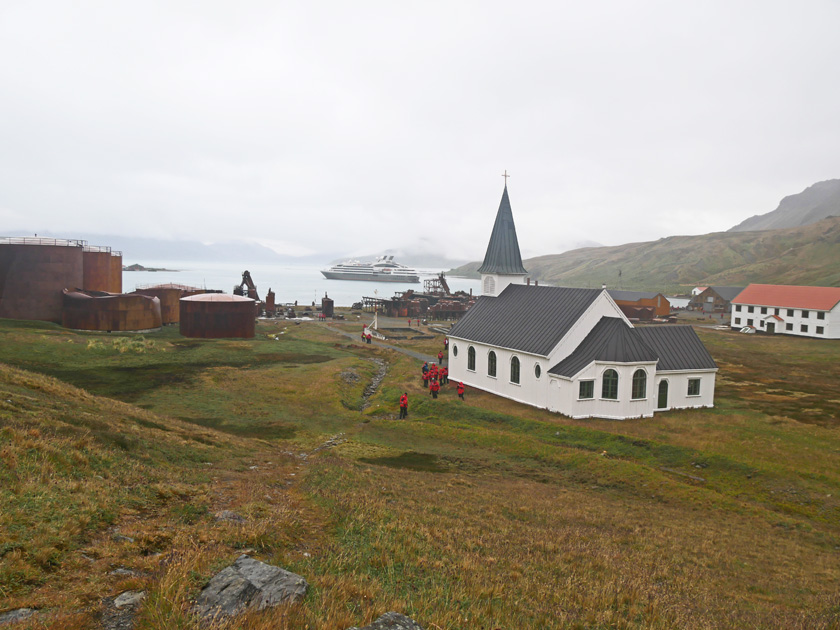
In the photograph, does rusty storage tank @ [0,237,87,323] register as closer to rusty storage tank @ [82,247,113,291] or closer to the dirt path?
rusty storage tank @ [82,247,113,291]

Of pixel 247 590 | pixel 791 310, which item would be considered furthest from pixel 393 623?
pixel 791 310

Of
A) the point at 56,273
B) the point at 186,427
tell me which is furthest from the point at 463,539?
the point at 56,273

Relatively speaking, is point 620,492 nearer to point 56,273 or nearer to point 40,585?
point 40,585

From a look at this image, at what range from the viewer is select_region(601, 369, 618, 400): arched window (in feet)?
105

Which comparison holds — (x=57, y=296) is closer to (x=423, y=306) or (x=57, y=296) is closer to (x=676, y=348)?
(x=676, y=348)

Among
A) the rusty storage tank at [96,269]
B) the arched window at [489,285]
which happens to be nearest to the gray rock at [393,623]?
the arched window at [489,285]

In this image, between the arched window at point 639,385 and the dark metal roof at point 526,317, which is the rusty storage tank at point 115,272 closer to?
the dark metal roof at point 526,317

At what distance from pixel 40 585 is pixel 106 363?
37.2 m

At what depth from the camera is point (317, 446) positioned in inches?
984

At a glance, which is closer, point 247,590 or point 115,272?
point 247,590

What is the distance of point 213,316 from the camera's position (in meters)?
58.9

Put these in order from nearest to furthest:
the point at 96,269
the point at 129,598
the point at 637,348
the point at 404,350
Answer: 1. the point at 129,598
2. the point at 637,348
3. the point at 404,350
4. the point at 96,269

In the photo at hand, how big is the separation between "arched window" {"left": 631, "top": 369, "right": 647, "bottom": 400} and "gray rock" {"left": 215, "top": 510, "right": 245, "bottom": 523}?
26536 millimetres

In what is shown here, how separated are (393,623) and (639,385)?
29.0 metres
